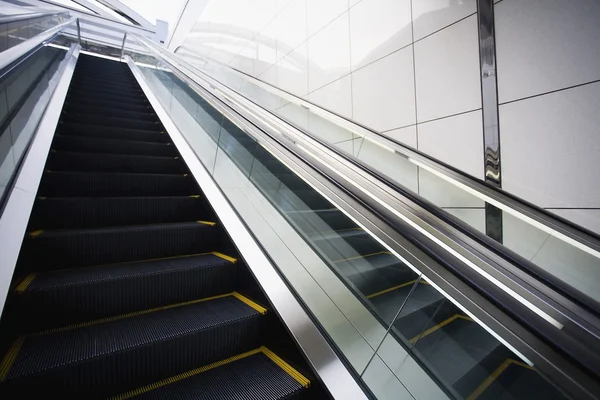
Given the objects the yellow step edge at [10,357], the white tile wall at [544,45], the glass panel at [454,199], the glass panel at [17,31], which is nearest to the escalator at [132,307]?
the yellow step edge at [10,357]

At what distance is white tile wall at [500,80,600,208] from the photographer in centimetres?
172

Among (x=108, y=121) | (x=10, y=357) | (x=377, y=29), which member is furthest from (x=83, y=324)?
(x=377, y=29)

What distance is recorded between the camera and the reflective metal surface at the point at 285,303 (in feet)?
4.01

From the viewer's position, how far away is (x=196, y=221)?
2.25 metres

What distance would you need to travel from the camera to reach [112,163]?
8.08 feet

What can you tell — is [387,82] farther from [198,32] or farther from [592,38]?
[198,32]

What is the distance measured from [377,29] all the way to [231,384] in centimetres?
313

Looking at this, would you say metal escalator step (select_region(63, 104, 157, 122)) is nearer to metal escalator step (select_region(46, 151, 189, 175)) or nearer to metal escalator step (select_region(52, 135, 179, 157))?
metal escalator step (select_region(52, 135, 179, 157))

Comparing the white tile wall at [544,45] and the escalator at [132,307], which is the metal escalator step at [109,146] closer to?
the escalator at [132,307]

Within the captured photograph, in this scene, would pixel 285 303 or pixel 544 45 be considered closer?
pixel 285 303

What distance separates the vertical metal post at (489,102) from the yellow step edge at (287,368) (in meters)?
1.59

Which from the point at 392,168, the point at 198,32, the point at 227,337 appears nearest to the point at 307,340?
the point at 227,337

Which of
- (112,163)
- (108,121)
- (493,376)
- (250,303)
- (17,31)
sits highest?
(17,31)

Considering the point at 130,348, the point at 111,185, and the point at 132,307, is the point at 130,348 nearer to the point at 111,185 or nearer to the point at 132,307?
the point at 132,307
